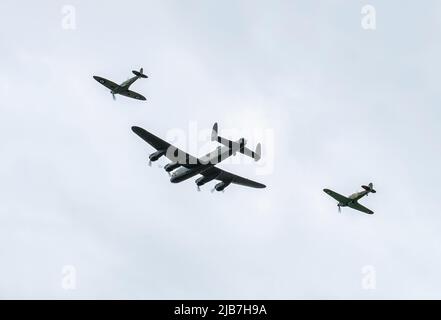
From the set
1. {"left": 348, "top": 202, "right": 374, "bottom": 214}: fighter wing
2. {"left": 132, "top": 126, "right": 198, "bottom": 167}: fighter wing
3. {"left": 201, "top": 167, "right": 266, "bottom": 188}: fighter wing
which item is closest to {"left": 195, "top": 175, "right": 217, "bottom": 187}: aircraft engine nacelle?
{"left": 201, "top": 167, "right": 266, "bottom": 188}: fighter wing

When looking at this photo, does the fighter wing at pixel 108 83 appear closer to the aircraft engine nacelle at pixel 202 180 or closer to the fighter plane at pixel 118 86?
the fighter plane at pixel 118 86

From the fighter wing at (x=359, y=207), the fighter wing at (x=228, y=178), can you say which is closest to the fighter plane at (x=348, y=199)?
the fighter wing at (x=359, y=207)

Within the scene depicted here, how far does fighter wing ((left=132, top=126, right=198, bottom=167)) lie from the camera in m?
77.9

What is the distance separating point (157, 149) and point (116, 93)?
708 inches

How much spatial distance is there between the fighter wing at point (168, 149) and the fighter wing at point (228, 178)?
5262 mm

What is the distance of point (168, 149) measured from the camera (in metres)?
78.6

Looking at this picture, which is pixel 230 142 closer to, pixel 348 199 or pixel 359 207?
pixel 348 199

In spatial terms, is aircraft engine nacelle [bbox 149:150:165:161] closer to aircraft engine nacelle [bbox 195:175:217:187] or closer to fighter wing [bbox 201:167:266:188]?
fighter wing [bbox 201:167:266:188]

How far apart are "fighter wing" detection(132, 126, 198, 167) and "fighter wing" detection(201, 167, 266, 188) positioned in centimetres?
526

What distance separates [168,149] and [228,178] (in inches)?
464

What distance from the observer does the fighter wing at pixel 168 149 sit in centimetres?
7794
